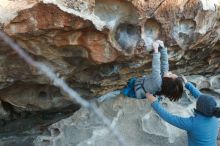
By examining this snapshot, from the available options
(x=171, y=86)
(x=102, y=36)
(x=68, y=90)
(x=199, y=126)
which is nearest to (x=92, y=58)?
(x=102, y=36)

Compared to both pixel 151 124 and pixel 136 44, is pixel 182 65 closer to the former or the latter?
pixel 151 124

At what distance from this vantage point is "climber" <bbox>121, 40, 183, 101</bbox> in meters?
2.91

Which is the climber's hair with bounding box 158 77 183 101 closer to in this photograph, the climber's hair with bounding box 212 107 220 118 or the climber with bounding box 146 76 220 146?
the climber with bounding box 146 76 220 146

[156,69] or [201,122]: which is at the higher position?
Answer: [156,69]

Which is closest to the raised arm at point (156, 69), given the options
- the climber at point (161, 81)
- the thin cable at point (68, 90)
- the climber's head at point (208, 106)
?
the climber at point (161, 81)

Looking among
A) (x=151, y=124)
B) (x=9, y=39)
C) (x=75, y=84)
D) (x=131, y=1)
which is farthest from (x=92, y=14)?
(x=151, y=124)

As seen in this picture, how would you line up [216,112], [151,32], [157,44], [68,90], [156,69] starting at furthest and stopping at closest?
[151,32]
[157,44]
[156,69]
[216,112]
[68,90]

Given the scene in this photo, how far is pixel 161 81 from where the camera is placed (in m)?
2.94

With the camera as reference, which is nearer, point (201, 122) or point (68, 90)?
point (68, 90)

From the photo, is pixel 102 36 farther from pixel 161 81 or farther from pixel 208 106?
pixel 208 106

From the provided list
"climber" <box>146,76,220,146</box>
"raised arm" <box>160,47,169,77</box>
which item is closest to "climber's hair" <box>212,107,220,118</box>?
"climber" <box>146,76,220,146</box>

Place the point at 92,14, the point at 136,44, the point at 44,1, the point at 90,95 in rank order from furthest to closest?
the point at 90,95
the point at 136,44
the point at 92,14
the point at 44,1

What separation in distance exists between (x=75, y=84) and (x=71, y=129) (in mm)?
384

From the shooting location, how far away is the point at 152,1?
2969 millimetres
